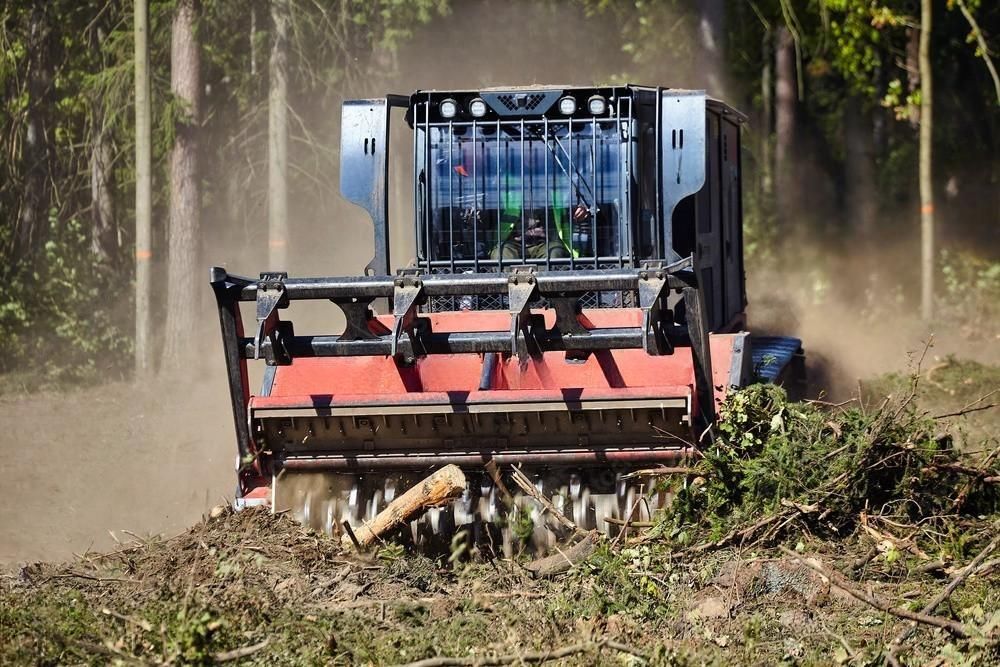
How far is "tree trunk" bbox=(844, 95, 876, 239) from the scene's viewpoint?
24.8m

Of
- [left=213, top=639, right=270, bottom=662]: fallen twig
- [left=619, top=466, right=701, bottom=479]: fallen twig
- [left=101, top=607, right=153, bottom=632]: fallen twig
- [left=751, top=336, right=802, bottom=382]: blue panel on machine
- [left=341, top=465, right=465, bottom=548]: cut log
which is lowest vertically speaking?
[left=213, top=639, right=270, bottom=662]: fallen twig

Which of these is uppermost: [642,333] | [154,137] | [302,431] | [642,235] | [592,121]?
[154,137]

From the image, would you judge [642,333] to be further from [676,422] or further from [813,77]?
[813,77]

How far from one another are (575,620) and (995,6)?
66.4ft

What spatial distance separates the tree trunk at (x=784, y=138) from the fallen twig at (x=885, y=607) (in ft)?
62.5

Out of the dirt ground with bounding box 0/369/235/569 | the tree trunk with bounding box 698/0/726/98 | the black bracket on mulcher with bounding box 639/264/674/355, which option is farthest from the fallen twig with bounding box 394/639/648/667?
the tree trunk with bounding box 698/0/726/98

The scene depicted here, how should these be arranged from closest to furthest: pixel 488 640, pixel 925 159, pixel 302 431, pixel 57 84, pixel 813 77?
pixel 488 640 < pixel 302 431 < pixel 925 159 < pixel 57 84 < pixel 813 77

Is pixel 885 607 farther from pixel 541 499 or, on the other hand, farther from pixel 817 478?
pixel 541 499

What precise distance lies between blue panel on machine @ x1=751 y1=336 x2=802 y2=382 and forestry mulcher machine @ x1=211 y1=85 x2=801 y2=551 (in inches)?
5.1

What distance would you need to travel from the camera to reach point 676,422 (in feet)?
26.6

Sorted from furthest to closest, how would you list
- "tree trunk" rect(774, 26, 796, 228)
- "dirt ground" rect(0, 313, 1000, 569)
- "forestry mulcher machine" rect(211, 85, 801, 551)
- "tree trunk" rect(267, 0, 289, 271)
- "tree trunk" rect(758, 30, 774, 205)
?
"tree trunk" rect(758, 30, 774, 205)
"tree trunk" rect(774, 26, 796, 228)
"tree trunk" rect(267, 0, 289, 271)
"dirt ground" rect(0, 313, 1000, 569)
"forestry mulcher machine" rect(211, 85, 801, 551)

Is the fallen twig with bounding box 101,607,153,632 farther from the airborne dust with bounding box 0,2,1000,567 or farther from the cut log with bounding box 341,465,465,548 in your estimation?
the airborne dust with bounding box 0,2,1000,567

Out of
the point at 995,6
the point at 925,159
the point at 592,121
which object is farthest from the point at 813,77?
the point at 592,121

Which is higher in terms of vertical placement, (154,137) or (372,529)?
(154,137)
